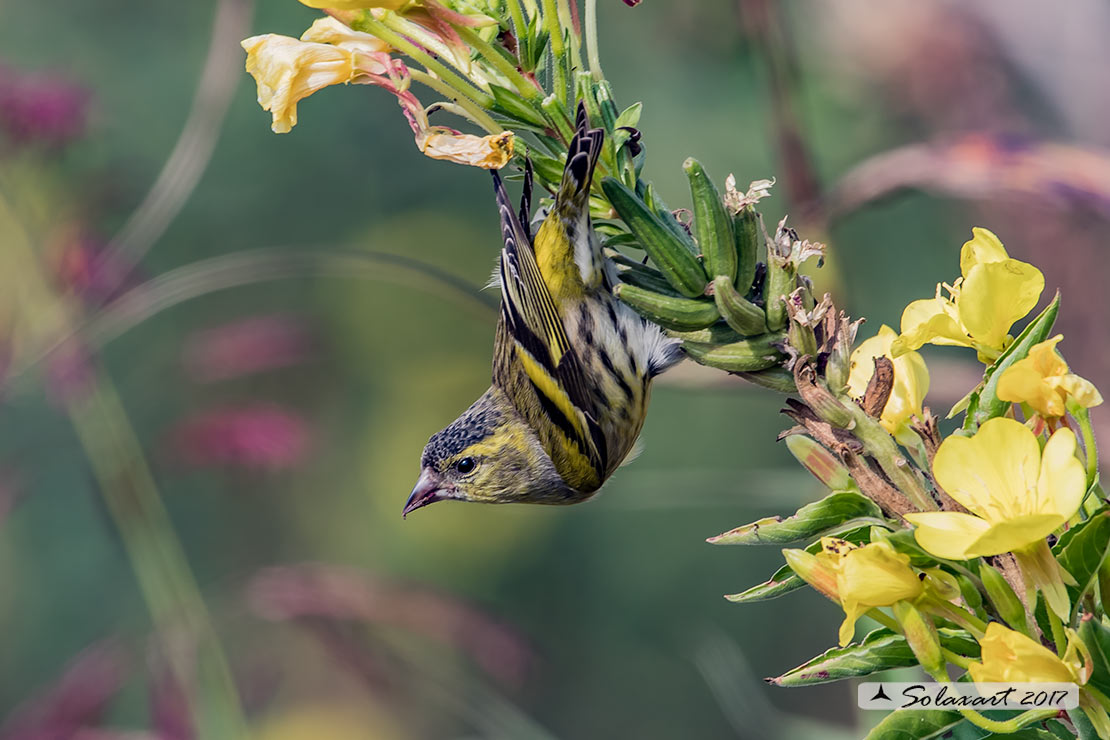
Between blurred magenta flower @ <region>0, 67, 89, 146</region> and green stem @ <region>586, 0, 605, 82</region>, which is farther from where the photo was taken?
blurred magenta flower @ <region>0, 67, 89, 146</region>

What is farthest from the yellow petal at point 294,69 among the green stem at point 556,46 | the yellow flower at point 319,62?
the green stem at point 556,46

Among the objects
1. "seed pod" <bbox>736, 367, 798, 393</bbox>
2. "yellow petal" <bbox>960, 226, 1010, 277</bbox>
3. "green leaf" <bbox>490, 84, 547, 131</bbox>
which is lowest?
"seed pod" <bbox>736, 367, 798, 393</bbox>

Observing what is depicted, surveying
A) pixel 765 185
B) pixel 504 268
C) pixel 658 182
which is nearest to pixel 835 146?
pixel 658 182

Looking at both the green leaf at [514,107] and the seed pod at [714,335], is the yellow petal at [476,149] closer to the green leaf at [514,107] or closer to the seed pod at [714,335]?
the green leaf at [514,107]

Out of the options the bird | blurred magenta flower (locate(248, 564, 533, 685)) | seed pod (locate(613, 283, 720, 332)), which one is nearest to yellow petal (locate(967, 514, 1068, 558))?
seed pod (locate(613, 283, 720, 332))

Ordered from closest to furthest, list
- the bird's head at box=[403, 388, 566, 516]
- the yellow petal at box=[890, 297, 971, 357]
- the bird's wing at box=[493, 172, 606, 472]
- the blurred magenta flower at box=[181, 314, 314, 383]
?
the yellow petal at box=[890, 297, 971, 357] < the bird's wing at box=[493, 172, 606, 472] < the bird's head at box=[403, 388, 566, 516] < the blurred magenta flower at box=[181, 314, 314, 383]

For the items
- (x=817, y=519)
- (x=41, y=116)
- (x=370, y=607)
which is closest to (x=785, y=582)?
(x=817, y=519)

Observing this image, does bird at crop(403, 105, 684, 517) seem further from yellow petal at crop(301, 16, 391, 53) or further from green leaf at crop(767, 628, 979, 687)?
Result: green leaf at crop(767, 628, 979, 687)
